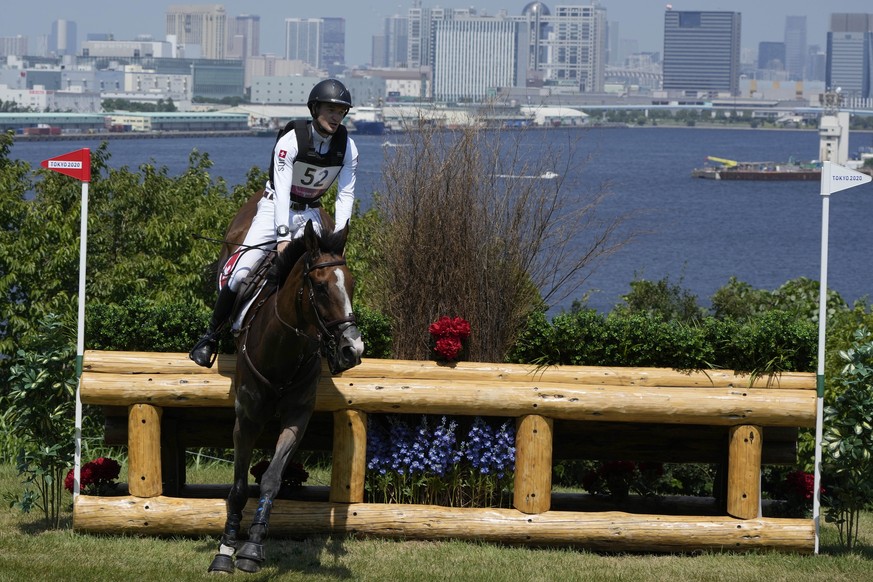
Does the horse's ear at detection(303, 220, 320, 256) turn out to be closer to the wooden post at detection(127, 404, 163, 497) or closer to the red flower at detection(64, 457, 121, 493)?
the wooden post at detection(127, 404, 163, 497)

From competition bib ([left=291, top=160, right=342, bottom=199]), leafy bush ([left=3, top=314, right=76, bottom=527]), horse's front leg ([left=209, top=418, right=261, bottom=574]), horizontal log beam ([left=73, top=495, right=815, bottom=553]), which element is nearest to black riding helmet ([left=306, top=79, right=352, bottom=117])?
competition bib ([left=291, top=160, right=342, bottom=199])

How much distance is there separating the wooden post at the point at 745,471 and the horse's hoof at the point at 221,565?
346 centimetres

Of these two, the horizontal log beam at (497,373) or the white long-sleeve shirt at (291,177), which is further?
the horizontal log beam at (497,373)

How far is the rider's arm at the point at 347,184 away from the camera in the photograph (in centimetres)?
836

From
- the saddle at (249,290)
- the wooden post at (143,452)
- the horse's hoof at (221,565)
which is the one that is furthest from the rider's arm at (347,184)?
the horse's hoof at (221,565)

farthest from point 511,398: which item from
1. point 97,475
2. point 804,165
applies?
point 804,165

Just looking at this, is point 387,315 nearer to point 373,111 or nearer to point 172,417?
point 172,417

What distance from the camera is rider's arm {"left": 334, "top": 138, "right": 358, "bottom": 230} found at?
27.4 feet

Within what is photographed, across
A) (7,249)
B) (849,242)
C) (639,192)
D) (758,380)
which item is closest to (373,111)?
(639,192)

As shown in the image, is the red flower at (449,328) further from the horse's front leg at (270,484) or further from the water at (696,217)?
the water at (696,217)

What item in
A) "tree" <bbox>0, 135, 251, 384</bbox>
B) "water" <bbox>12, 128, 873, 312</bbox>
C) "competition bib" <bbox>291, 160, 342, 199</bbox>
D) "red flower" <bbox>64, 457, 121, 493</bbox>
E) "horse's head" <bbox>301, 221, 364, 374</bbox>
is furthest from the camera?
"water" <bbox>12, 128, 873, 312</bbox>

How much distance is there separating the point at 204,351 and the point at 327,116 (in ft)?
5.90

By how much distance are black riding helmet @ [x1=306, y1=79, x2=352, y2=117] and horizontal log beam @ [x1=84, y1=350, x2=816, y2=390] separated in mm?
1854

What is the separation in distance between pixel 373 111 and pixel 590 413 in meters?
173
